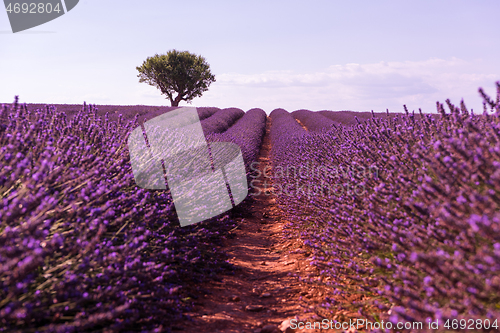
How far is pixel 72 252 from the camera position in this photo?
185 centimetres

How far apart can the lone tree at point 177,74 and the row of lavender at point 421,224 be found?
28203 millimetres

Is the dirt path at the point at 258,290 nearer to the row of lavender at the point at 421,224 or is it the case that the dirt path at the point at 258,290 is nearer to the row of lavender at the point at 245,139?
the row of lavender at the point at 421,224

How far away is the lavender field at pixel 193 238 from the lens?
1.56 meters

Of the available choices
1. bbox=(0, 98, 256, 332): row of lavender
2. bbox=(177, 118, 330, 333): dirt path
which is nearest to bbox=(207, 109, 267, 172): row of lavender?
bbox=(177, 118, 330, 333): dirt path

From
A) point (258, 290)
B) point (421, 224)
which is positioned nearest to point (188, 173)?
point (258, 290)

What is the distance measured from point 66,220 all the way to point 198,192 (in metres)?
1.94

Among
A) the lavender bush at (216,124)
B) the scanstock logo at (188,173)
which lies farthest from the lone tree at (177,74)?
the scanstock logo at (188,173)

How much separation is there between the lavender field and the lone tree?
91.5ft

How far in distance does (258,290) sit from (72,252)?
1968 mm

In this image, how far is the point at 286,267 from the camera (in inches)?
152

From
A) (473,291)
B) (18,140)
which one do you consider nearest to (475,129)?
(473,291)

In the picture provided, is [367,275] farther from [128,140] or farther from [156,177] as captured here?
[128,140]

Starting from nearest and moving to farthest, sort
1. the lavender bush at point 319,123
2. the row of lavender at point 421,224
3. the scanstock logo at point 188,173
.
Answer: the row of lavender at point 421,224, the scanstock logo at point 188,173, the lavender bush at point 319,123

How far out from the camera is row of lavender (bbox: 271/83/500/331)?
58.7 inches
